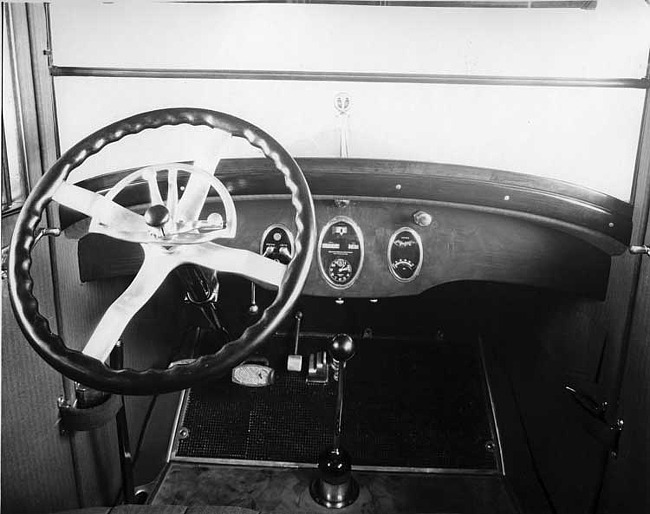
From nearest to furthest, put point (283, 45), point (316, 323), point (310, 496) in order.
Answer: point (283, 45), point (310, 496), point (316, 323)

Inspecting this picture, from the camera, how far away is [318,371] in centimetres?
162

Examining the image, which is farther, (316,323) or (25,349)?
(316,323)

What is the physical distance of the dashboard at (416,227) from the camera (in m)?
1.14

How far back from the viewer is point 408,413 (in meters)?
1.59

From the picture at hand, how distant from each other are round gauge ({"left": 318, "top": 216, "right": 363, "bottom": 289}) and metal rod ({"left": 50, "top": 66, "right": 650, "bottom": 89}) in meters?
0.27

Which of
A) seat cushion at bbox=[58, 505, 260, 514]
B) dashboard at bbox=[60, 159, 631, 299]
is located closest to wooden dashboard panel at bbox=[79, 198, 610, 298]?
dashboard at bbox=[60, 159, 631, 299]

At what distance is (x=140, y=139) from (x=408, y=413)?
916 mm

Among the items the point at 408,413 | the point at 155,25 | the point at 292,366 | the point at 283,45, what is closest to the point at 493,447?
the point at 408,413

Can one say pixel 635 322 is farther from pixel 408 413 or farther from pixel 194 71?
pixel 194 71

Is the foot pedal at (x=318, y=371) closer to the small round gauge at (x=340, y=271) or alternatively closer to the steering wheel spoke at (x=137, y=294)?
the small round gauge at (x=340, y=271)

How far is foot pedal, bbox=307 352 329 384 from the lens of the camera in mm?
1615

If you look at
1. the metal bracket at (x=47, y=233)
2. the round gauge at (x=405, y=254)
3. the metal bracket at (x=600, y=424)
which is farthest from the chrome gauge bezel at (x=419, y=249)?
the metal bracket at (x=47, y=233)

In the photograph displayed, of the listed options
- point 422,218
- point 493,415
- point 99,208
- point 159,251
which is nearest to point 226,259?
point 159,251

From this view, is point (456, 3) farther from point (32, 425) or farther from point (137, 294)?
point (32, 425)
